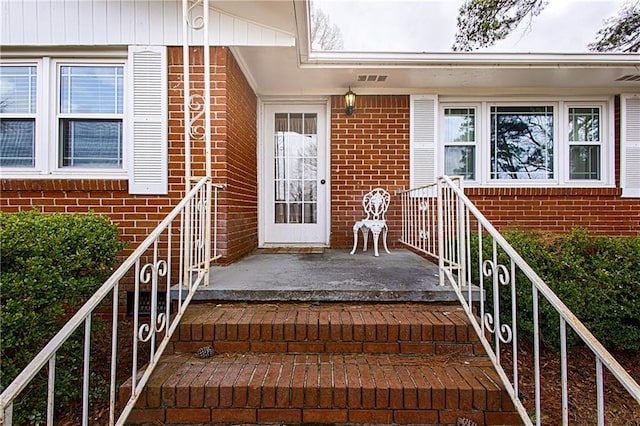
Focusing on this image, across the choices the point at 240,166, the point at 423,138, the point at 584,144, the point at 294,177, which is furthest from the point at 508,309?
the point at 584,144

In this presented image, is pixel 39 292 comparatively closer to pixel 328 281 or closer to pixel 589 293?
pixel 328 281

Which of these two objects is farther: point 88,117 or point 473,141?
point 473,141

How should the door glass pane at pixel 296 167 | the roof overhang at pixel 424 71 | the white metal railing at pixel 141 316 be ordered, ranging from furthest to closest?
the door glass pane at pixel 296 167
the roof overhang at pixel 424 71
the white metal railing at pixel 141 316

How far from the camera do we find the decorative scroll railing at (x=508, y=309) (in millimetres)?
1294

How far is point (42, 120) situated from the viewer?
327cm

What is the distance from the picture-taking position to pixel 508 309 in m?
2.65

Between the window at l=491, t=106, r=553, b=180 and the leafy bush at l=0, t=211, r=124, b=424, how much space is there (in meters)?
4.87

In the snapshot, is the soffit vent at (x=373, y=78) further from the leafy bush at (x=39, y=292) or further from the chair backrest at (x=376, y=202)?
the leafy bush at (x=39, y=292)

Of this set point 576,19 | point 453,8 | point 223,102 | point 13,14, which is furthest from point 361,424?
point 576,19

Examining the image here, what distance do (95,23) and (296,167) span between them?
2.70 meters

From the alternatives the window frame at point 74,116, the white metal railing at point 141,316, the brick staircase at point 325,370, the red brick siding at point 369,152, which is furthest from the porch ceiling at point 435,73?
the brick staircase at point 325,370

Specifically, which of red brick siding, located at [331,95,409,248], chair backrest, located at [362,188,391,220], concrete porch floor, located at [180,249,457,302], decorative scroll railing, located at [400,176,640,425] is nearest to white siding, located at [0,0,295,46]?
red brick siding, located at [331,95,409,248]

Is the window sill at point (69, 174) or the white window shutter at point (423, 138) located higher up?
the white window shutter at point (423, 138)

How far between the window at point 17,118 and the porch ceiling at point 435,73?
213 cm
